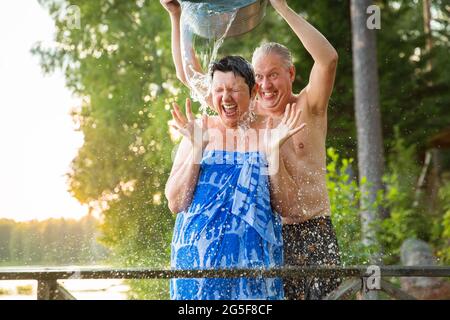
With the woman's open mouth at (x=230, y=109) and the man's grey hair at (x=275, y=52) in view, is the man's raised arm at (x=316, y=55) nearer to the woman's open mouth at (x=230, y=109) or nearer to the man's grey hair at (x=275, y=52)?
the man's grey hair at (x=275, y=52)

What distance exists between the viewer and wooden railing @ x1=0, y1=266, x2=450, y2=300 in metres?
2.28

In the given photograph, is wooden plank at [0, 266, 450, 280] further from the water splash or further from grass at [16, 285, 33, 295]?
grass at [16, 285, 33, 295]

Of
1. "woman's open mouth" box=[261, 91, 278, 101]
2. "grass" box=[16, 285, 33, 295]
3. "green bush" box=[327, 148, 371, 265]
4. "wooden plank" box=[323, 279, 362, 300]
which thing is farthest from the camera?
"grass" box=[16, 285, 33, 295]

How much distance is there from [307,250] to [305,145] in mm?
407

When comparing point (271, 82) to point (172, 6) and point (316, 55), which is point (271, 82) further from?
point (172, 6)

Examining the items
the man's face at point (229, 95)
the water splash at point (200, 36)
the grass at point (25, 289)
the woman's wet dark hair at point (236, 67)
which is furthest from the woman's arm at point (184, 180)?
the grass at point (25, 289)

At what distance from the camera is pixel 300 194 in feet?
8.99

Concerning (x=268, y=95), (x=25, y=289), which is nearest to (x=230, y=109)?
(x=268, y=95)

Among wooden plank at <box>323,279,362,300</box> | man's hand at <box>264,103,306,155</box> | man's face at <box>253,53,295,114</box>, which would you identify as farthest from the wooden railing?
man's face at <box>253,53,295,114</box>

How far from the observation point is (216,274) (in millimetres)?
2246

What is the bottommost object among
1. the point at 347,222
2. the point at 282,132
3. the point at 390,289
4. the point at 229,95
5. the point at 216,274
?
the point at 390,289

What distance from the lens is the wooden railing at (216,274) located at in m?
2.28

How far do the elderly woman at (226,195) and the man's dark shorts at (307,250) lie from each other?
1.29 ft

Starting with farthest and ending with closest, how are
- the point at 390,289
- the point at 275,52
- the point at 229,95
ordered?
the point at 275,52, the point at 390,289, the point at 229,95
